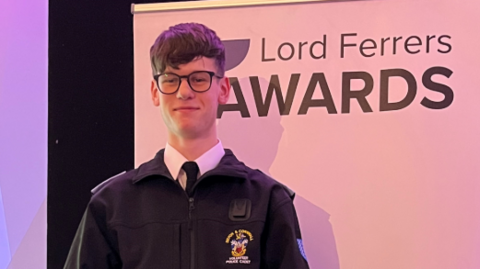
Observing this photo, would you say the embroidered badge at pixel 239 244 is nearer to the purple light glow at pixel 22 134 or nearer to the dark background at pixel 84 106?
the dark background at pixel 84 106

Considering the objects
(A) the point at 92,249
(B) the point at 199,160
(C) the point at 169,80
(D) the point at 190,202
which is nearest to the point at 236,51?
(C) the point at 169,80

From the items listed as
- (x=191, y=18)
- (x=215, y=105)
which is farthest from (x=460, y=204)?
(x=191, y=18)

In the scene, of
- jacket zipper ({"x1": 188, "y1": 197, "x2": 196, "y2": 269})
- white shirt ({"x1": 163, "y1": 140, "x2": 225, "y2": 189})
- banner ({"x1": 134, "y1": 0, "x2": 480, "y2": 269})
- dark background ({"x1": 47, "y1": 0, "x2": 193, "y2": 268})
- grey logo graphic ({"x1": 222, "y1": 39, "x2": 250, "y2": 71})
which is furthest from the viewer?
dark background ({"x1": 47, "y1": 0, "x2": 193, "y2": 268})

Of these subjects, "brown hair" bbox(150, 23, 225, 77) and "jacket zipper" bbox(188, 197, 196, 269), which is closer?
"jacket zipper" bbox(188, 197, 196, 269)

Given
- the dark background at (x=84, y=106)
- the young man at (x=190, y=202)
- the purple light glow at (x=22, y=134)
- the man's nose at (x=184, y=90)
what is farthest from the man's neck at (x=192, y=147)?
the purple light glow at (x=22, y=134)

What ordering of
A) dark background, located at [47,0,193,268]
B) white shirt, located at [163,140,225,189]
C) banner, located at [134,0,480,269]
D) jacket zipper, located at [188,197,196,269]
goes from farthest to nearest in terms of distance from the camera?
dark background, located at [47,0,193,268] < banner, located at [134,0,480,269] < white shirt, located at [163,140,225,189] < jacket zipper, located at [188,197,196,269]

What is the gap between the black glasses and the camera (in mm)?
1533

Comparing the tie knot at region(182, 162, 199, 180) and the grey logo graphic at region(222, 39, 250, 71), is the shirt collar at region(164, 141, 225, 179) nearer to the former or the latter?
the tie knot at region(182, 162, 199, 180)

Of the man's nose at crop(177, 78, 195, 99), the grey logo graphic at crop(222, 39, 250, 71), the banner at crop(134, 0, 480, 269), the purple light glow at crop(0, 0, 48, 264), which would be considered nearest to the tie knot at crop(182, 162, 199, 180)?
the man's nose at crop(177, 78, 195, 99)

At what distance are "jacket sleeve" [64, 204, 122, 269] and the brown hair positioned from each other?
47cm

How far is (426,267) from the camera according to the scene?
5.43ft

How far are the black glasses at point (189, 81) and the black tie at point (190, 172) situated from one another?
22 centimetres

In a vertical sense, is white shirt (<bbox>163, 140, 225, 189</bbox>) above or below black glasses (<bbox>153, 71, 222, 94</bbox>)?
below

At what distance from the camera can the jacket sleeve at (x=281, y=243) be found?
1.44 m
